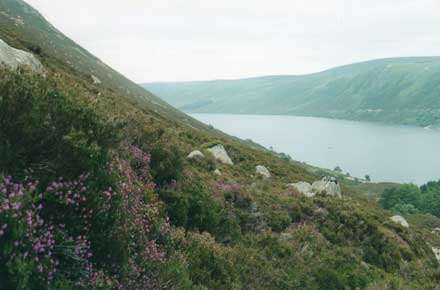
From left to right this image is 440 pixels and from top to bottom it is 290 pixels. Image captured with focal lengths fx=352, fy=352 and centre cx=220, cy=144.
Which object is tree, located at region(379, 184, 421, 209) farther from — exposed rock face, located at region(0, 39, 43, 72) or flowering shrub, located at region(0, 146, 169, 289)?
flowering shrub, located at region(0, 146, 169, 289)

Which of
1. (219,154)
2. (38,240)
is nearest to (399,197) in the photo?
(219,154)

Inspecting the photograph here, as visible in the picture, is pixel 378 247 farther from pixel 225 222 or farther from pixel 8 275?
pixel 8 275

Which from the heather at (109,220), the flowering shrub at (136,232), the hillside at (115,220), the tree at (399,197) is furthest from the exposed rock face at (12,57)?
the tree at (399,197)

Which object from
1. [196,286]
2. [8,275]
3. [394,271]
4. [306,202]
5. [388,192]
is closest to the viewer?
[8,275]

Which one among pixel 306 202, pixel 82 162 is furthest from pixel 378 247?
pixel 82 162

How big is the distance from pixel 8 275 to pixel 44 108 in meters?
2.38

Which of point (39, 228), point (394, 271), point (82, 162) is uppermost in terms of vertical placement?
point (82, 162)

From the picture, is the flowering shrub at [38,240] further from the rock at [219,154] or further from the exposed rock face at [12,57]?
the rock at [219,154]

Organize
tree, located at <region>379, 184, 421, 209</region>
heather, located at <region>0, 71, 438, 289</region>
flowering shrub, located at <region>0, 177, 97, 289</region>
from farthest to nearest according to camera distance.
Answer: tree, located at <region>379, 184, 421, 209</region>
heather, located at <region>0, 71, 438, 289</region>
flowering shrub, located at <region>0, 177, 97, 289</region>

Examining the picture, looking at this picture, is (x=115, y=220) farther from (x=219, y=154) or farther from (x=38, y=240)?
(x=219, y=154)

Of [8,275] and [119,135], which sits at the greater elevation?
[119,135]

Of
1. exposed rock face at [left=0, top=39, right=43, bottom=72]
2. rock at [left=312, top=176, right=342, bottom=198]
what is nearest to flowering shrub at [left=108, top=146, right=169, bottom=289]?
exposed rock face at [left=0, top=39, right=43, bottom=72]

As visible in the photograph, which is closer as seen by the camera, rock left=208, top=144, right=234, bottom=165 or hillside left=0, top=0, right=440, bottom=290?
hillside left=0, top=0, right=440, bottom=290

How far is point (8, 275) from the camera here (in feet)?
12.3
